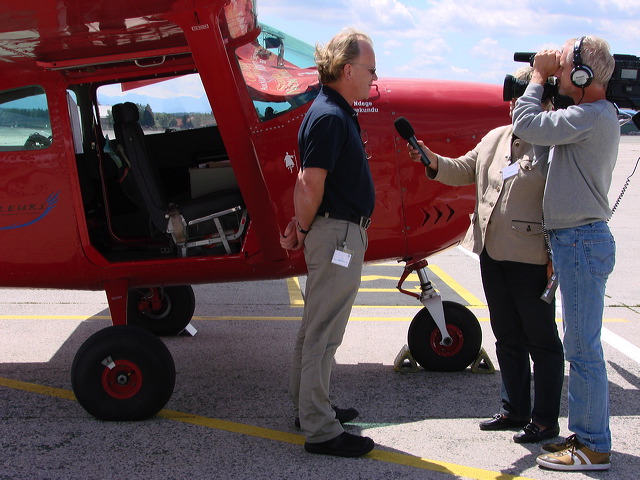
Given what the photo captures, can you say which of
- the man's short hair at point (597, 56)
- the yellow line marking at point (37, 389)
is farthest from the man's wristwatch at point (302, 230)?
the yellow line marking at point (37, 389)

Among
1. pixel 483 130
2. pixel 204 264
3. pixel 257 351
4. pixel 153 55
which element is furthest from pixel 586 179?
pixel 257 351

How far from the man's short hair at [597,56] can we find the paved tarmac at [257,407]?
1896mm

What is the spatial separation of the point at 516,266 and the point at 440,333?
1244 mm

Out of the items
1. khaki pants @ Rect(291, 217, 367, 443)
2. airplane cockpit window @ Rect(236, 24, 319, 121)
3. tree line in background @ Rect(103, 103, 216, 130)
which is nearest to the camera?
khaki pants @ Rect(291, 217, 367, 443)

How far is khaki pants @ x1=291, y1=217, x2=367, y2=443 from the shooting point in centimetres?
338

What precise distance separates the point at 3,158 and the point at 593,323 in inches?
134

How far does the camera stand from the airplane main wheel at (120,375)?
13.2ft

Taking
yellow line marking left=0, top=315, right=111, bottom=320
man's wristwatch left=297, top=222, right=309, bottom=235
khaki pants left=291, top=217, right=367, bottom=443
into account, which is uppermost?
man's wristwatch left=297, top=222, right=309, bottom=235

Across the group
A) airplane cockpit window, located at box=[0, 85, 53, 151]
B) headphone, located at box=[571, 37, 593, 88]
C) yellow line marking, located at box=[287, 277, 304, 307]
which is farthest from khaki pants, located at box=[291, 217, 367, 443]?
yellow line marking, located at box=[287, 277, 304, 307]

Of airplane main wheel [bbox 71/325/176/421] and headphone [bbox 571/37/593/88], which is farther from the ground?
headphone [bbox 571/37/593/88]

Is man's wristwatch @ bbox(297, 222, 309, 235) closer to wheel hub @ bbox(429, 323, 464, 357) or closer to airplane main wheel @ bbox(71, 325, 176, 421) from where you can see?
airplane main wheel @ bbox(71, 325, 176, 421)

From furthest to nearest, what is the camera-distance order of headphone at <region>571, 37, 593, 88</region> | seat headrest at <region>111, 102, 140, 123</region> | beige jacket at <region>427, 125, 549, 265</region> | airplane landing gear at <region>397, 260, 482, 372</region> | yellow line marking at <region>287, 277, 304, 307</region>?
A: yellow line marking at <region>287, 277, 304, 307</region>, airplane landing gear at <region>397, 260, 482, 372</region>, seat headrest at <region>111, 102, 140, 123</region>, beige jacket at <region>427, 125, 549, 265</region>, headphone at <region>571, 37, 593, 88</region>

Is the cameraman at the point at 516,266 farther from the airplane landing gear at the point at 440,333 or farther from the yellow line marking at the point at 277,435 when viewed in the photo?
the airplane landing gear at the point at 440,333

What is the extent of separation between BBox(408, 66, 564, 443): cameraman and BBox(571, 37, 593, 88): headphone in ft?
1.13
